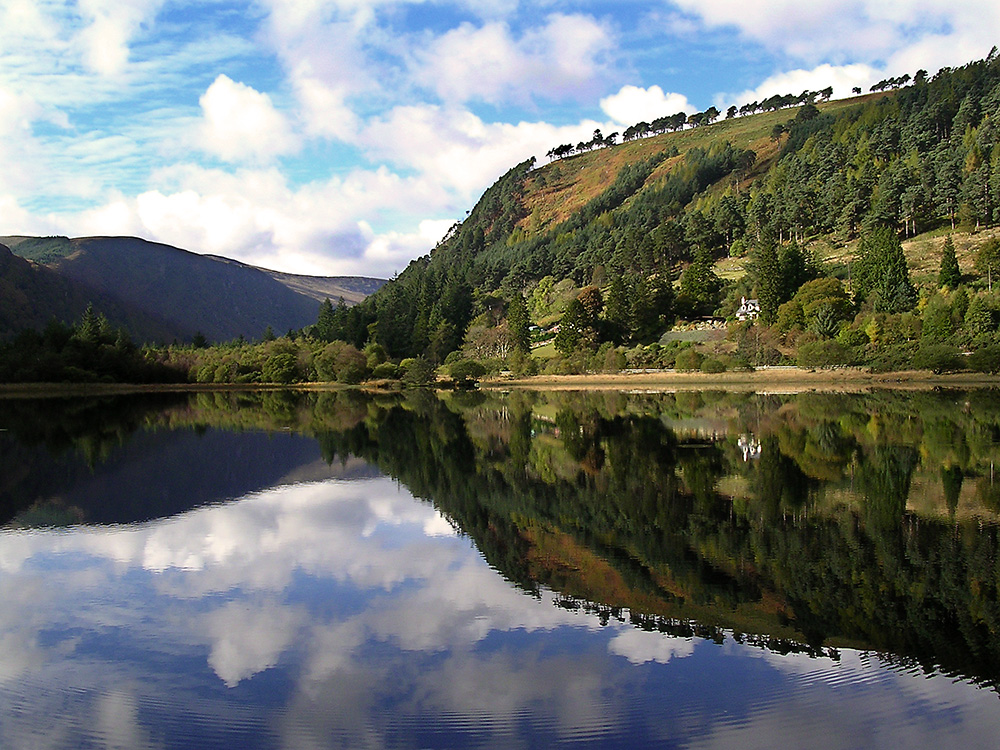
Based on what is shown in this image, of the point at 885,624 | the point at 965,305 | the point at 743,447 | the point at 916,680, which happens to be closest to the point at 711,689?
the point at 916,680

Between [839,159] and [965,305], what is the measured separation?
72.5 metres

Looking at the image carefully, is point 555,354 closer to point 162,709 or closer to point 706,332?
point 706,332

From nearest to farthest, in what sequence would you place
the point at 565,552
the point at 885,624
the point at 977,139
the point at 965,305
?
the point at 885,624
the point at 565,552
the point at 965,305
the point at 977,139

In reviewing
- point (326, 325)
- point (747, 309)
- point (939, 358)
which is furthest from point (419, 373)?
point (939, 358)

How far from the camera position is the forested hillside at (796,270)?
72.6 metres

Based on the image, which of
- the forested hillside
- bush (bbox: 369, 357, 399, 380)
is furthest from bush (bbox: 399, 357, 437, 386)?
the forested hillside

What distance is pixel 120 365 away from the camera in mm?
88938

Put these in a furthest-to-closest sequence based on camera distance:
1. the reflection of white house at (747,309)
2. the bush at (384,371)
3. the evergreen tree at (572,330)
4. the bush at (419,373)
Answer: the bush at (384,371) → the bush at (419,373) → the evergreen tree at (572,330) → the reflection of white house at (747,309)

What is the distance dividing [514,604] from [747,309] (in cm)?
8447

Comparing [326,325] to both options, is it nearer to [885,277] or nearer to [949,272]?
[885,277]

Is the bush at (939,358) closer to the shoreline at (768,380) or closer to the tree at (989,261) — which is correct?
the shoreline at (768,380)

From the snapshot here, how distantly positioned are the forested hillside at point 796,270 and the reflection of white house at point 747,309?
94 centimetres

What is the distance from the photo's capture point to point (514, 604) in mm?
10234

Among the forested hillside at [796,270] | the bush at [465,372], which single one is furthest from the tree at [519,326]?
the bush at [465,372]
